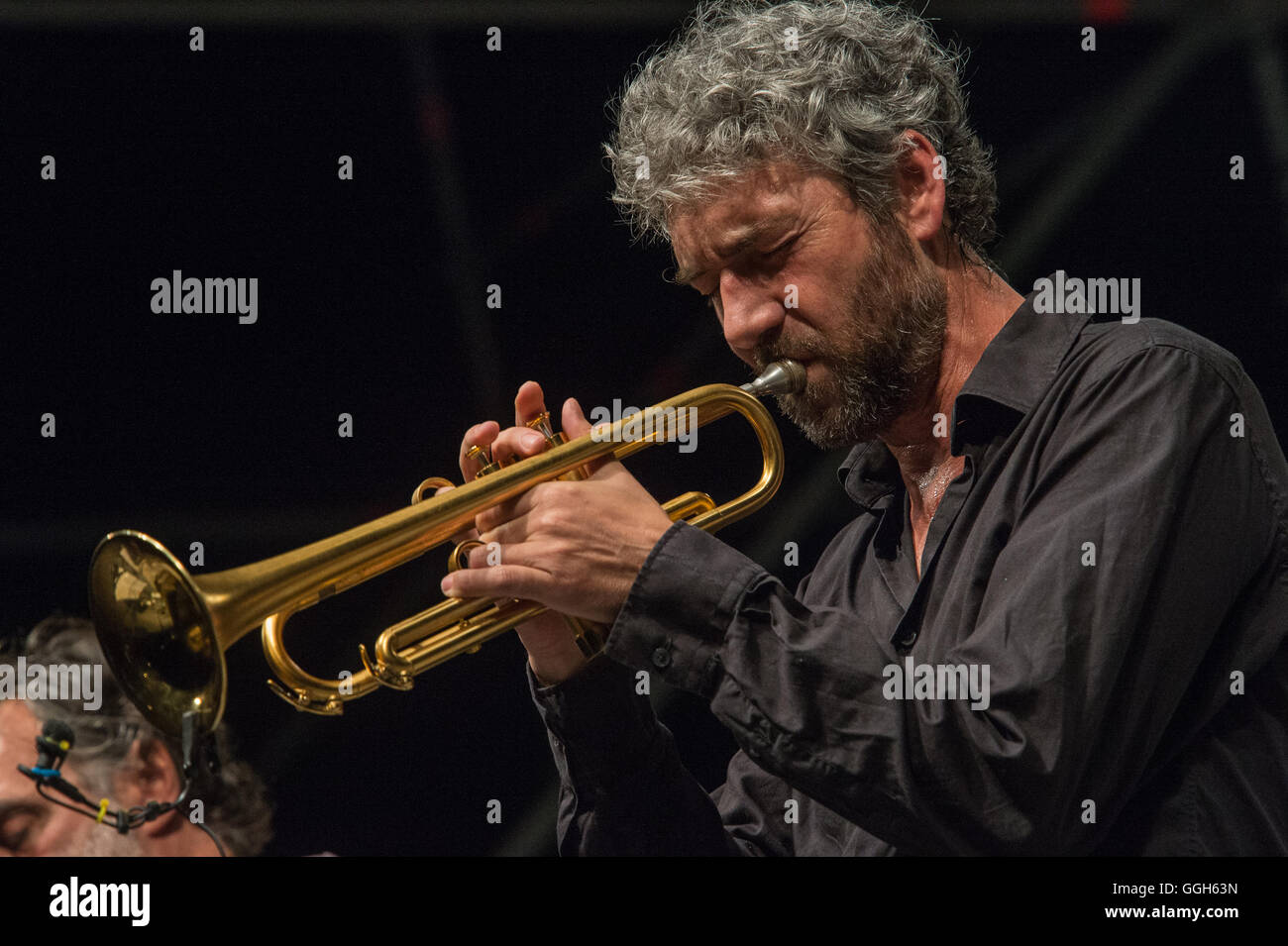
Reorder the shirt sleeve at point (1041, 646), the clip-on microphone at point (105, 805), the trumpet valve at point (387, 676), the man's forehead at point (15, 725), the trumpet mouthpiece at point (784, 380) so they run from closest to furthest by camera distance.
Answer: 1. the shirt sleeve at point (1041, 646)
2. the clip-on microphone at point (105, 805)
3. the trumpet valve at point (387, 676)
4. the trumpet mouthpiece at point (784, 380)
5. the man's forehead at point (15, 725)

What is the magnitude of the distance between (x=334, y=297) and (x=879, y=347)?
139 cm

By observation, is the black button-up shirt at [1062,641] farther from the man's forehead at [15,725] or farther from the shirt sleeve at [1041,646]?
the man's forehead at [15,725]

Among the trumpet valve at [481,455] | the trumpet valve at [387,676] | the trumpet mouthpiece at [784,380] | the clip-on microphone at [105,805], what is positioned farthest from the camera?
the trumpet mouthpiece at [784,380]

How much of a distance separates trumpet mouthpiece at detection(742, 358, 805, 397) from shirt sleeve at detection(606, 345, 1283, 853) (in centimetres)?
57

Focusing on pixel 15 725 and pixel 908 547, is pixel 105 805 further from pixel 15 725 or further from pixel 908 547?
pixel 908 547

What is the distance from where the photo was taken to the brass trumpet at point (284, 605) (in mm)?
1964

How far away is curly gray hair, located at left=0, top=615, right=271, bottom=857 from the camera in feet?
8.70

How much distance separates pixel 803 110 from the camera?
2338 mm

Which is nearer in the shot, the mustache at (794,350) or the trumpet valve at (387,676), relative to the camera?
the trumpet valve at (387,676)

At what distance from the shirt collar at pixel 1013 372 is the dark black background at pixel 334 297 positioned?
815 millimetres
